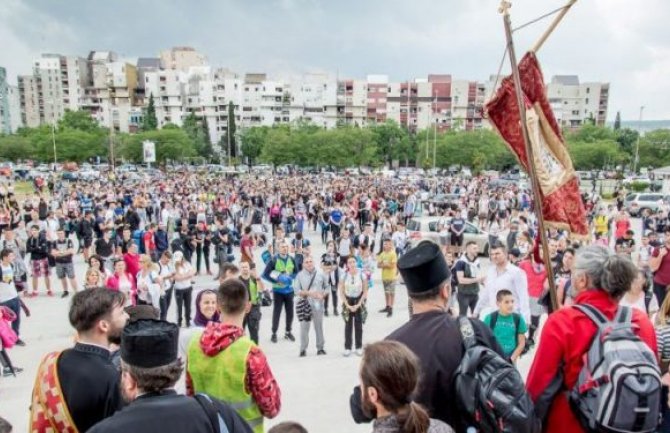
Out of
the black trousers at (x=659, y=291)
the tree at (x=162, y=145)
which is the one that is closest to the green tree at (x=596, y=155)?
the tree at (x=162, y=145)

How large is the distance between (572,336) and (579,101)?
411ft

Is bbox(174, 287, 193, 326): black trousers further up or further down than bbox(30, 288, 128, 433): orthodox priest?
further down

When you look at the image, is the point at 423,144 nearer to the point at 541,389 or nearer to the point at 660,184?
the point at 660,184

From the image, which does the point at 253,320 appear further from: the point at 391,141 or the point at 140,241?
the point at 391,141

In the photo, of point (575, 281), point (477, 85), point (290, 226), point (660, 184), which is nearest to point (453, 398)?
point (575, 281)

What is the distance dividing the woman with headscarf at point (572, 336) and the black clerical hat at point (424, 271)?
67 cm

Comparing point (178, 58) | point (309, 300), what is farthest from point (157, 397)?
point (178, 58)

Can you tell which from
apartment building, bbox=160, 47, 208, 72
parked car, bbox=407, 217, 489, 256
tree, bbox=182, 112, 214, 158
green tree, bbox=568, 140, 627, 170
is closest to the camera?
parked car, bbox=407, 217, 489, 256

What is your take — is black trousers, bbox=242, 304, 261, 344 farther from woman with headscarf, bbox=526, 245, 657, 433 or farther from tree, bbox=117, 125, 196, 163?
tree, bbox=117, 125, 196, 163

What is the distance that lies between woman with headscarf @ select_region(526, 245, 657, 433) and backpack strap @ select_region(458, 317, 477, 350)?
524 mm

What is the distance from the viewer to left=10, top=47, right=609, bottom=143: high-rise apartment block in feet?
368

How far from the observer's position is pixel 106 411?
2.66m

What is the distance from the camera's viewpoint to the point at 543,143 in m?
4.61

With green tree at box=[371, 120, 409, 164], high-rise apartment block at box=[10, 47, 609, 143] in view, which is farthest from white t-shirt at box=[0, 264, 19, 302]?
high-rise apartment block at box=[10, 47, 609, 143]
